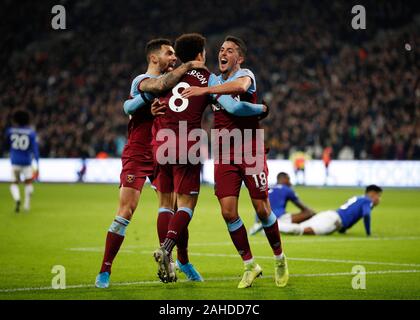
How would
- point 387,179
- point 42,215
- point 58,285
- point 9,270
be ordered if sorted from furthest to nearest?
point 387,179
point 42,215
point 9,270
point 58,285

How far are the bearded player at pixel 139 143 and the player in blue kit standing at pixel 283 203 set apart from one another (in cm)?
678

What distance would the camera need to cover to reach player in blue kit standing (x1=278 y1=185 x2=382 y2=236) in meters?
16.1

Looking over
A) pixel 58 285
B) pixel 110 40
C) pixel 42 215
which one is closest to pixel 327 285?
pixel 58 285

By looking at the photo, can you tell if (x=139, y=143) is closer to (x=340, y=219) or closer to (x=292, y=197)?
(x=292, y=197)

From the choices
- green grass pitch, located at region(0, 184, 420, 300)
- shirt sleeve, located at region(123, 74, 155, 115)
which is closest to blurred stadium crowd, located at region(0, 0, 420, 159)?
green grass pitch, located at region(0, 184, 420, 300)

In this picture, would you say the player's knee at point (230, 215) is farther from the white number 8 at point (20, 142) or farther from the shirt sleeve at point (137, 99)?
the white number 8 at point (20, 142)

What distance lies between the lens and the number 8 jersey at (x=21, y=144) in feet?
70.6

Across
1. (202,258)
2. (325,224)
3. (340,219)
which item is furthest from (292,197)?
(202,258)

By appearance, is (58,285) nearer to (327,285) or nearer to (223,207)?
(223,207)

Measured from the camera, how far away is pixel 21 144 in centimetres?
2156

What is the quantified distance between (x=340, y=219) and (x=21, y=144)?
8.91 meters

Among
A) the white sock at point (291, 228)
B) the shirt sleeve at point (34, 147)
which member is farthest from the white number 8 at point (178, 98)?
the shirt sleeve at point (34, 147)
